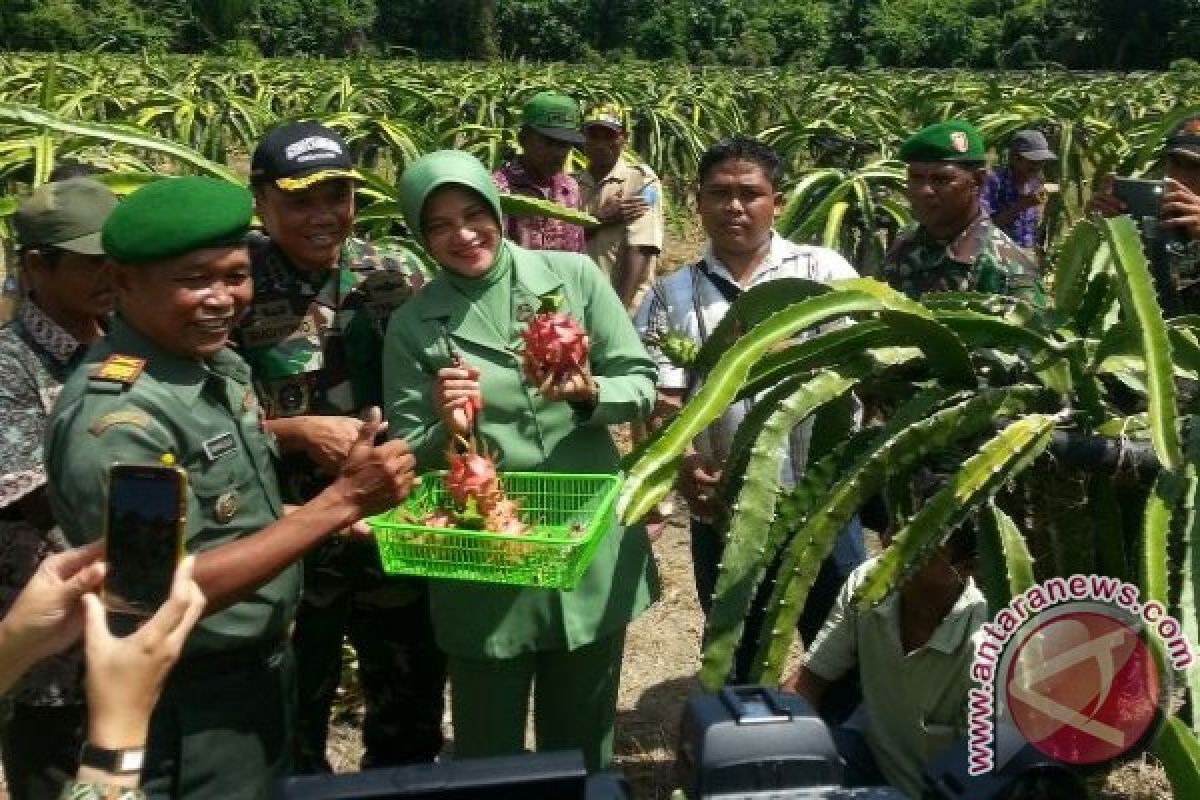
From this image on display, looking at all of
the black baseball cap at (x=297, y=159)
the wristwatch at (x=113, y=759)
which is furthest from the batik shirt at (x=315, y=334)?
the wristwatch at (x=113, y=759)

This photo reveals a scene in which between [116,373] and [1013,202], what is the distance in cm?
513

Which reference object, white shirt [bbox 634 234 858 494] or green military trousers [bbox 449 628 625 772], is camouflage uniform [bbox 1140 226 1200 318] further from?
green military trousers [bbox 449 628 625 772]

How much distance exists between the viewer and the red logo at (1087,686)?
4.11 ft

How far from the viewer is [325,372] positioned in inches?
104

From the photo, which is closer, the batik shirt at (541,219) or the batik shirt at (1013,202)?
the batik shirt at (541,219)

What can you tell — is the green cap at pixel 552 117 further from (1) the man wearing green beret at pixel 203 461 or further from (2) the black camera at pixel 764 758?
(2) the black camera at pixel 764 758

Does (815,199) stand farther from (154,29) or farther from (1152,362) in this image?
(154,29)

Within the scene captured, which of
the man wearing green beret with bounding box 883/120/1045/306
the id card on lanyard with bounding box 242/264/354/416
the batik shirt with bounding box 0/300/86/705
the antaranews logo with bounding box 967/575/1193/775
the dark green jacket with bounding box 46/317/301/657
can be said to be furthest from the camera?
the man wearing green beret with bounding box 883/120/1045/306

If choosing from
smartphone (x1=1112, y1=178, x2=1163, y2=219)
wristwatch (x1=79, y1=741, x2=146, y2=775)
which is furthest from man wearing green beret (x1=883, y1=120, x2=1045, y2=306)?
wristwatch (x1=79, y1=741, x2=146, y2=775)

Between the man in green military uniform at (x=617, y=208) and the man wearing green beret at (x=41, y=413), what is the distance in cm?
356

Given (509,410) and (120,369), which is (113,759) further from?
(509,410)

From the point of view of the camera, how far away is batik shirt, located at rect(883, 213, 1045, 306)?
3299 mm

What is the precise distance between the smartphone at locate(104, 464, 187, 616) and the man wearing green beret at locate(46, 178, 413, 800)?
11.9 inches

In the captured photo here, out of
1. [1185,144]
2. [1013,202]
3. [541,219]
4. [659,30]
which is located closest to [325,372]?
[541,219]
